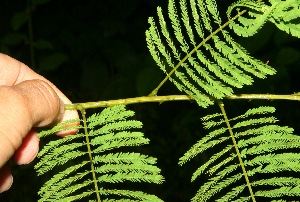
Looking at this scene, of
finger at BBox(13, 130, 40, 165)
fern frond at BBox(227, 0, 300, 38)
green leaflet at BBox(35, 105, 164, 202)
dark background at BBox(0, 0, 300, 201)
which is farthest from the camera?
dark background at BBox(0, 0, 300, 201)

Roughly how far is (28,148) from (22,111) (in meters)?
0.52

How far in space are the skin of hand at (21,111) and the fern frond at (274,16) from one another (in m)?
0.94

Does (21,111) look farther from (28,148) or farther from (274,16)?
(274,16)

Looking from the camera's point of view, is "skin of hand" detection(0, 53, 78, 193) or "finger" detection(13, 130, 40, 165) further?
"finger" detection(13, 130, 40, 165)

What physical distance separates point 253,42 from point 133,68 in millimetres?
1420

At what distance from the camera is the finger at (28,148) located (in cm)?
224

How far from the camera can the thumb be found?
5.61ft

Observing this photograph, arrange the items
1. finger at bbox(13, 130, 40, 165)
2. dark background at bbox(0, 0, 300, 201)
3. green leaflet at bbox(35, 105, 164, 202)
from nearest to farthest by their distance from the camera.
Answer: green leaflet at bbox(35, 105, 164, 202)
finger at bbox(13, 130, 40, 165)
dark background at bbox(0, 0, 300, 201)

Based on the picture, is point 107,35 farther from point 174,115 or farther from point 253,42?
point 253,42

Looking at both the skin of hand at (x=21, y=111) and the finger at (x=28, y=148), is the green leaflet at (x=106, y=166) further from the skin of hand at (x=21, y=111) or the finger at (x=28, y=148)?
the finger at (x=28, y=148)

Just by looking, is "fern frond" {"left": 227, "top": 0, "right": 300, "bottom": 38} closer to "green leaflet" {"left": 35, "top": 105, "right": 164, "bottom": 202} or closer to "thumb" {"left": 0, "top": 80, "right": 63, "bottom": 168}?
"green leaflet" {"left": 35, "top": 105, "right": 164, "bottom": 202}

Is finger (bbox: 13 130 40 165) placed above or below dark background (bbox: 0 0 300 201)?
below

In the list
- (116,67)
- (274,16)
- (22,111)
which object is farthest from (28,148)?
(116,67)

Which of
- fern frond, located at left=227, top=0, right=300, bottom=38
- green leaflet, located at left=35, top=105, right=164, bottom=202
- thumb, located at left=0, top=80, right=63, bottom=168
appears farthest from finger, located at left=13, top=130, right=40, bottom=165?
fern frond, located at left=227, top=0, right=300, bottom=38
